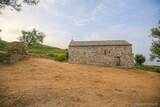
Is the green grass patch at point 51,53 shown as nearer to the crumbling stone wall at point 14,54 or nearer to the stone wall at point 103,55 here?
the stone wall at point 103,55

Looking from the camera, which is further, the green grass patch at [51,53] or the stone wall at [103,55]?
the green grass patch at [51,53]

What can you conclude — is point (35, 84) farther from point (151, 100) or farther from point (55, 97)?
point (151, 100)

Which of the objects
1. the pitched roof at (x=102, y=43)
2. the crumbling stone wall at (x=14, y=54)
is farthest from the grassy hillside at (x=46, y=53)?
the pitched roof at (x=102, y=43)

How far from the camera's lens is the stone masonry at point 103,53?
31.9 metres

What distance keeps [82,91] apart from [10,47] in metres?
14.4

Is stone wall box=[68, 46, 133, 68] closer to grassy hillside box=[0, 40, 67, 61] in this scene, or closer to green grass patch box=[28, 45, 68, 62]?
green grass patch box=[28, 45, 68, 62]

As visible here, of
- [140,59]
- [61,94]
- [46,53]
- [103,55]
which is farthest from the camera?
[46,53]

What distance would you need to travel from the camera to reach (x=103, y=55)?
1286 inches

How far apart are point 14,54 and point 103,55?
17686 millimetres

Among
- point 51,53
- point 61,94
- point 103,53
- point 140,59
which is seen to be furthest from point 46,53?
point 61,94

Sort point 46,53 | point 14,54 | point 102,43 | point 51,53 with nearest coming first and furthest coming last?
point 14,54, point 102,43, point 51,53, point 46,53

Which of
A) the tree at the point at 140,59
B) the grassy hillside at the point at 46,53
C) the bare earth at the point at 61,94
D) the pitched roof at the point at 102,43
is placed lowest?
the bare earth at the point at 61,94

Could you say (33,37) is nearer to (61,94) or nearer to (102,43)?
(102,43)

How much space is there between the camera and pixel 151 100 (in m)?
11.5
